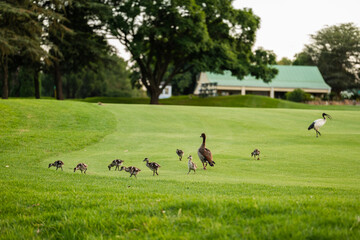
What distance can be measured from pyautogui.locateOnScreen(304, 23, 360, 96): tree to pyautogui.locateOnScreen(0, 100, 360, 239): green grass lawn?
75184mm

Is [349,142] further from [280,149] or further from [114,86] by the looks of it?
[114,86]

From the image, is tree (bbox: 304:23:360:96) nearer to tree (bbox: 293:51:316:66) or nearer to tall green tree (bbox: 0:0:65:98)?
tree (bbox: 293:51:316:66)

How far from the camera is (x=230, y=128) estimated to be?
24391 millimetres

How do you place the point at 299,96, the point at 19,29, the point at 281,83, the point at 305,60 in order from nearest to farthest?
the point at 19,29 → the point at 299,96 → the point at 281,83 → the point at 305,60

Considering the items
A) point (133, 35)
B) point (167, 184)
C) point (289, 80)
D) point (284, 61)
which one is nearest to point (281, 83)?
point (289, 80)

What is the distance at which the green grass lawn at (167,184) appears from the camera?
16.9 feet

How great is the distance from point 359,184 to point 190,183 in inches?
172

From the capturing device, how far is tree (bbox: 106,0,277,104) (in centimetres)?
4409

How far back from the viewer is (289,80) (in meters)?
78.3

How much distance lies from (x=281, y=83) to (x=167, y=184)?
73138 millimetres

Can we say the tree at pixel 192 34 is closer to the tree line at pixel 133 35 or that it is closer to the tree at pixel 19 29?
the tree line at pixel 133 35

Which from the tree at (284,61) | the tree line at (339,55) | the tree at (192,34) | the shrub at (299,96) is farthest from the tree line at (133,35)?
the tree at (284,61)

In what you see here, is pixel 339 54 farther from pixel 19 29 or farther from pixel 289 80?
pixel 19 29

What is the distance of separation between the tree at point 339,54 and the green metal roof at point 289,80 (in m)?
15.7
